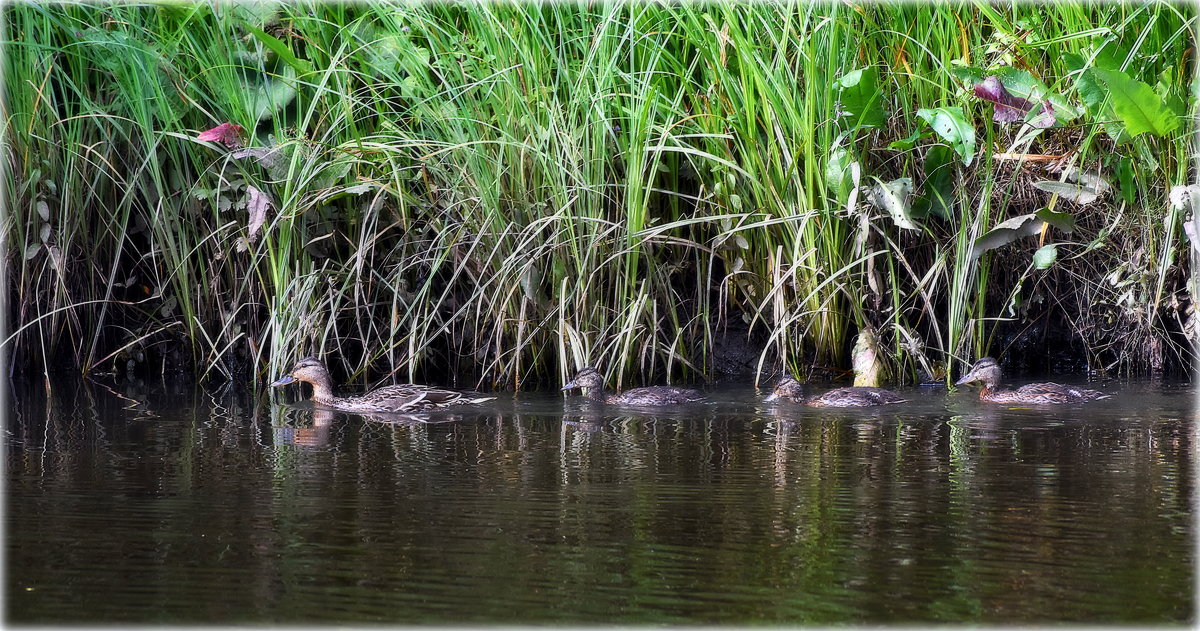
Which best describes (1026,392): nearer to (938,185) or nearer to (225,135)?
(938,185)

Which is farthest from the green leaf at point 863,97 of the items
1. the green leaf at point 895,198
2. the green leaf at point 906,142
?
the green leaf at point 895,198

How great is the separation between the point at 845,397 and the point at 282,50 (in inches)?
140

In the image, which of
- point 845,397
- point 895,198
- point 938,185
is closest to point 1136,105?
point 938,185

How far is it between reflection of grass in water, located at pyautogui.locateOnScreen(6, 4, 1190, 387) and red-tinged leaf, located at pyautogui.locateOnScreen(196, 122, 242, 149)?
10 cm

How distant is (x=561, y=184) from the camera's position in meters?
7.48

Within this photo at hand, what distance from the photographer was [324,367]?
25.0 ft

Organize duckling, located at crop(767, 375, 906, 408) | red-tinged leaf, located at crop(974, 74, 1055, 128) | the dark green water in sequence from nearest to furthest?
the dark green water → duckling, located at crop(767, 375, 906, 408) → red-tinged leaf, located at crop(974, 74, 1055, 128)

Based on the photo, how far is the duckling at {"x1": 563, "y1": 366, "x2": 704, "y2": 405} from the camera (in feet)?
23.4

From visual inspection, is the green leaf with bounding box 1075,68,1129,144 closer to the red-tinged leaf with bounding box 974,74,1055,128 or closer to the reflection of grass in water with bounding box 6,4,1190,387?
the reflection of grass in water with bounding box 6,4,1190,387

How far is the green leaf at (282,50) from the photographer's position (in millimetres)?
7514

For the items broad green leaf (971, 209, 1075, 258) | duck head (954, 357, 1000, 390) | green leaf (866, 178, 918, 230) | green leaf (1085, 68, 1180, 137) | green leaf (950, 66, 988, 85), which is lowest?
duck head (954, 357, 1000, 390)

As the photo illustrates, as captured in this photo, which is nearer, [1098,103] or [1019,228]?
[1098,103]

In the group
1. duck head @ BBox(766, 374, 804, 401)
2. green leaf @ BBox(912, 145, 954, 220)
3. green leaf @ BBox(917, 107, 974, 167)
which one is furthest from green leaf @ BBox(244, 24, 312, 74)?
green leaf @ BBox(912, 145, 954, 220)

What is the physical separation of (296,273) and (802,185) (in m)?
2.82
